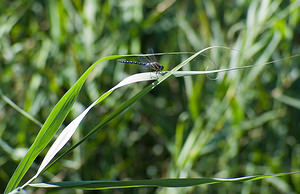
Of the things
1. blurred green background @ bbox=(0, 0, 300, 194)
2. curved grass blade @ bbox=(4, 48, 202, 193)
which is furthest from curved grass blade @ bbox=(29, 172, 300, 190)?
blurred green background @ bbox=(0, 0, 300, 194)

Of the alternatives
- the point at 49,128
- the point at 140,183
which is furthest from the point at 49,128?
the point at 140,183

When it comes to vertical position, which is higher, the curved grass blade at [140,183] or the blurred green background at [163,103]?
the blurred green background at [163,103]

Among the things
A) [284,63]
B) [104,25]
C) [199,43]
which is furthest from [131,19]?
[284,63]

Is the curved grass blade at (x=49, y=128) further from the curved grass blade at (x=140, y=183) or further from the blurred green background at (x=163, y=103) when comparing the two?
the blurred green background at (x=163, y=103)

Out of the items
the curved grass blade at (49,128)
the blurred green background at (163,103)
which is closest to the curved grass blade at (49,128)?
the curved grass blade at (49,128)

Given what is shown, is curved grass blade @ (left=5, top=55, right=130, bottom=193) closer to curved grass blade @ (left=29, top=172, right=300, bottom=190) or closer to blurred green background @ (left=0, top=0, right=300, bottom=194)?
curved grass blade @ (left=29, top=172, right=300, bottom=190)

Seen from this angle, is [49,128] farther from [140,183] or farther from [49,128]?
[140,183]

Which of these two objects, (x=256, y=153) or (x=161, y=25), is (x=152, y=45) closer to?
(x=161, y=25)

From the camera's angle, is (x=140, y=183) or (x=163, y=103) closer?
(x=140, y=183)

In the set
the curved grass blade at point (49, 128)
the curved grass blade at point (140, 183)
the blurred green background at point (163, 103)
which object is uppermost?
the blurred green background at point (163, 103)
